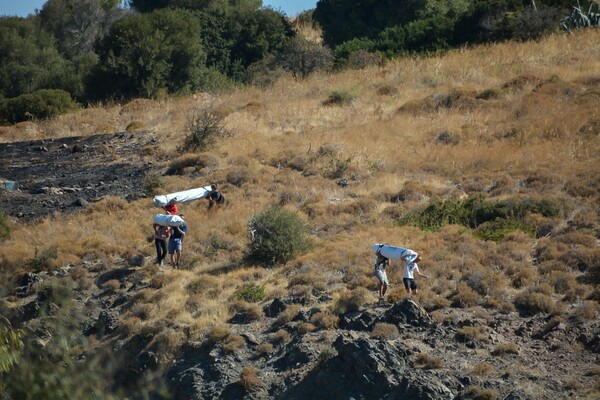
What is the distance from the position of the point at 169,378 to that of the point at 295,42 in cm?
2531

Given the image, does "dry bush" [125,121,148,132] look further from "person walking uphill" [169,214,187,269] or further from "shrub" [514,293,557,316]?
"shrub" [514,293,557,316]

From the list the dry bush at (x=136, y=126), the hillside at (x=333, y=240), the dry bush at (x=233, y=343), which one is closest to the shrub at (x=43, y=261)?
the hillside at (x=333, y=240)

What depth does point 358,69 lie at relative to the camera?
1389 inches

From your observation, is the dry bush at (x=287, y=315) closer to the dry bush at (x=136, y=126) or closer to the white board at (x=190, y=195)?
the white board at (x=190, y=195)

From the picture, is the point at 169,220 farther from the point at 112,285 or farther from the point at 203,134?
the point at 203,134

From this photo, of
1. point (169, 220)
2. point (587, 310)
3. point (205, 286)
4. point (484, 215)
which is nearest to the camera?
point (587, 310)

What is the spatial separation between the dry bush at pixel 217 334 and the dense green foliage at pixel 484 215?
17.4ft

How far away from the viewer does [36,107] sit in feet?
113

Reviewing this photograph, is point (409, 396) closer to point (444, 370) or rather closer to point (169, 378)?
point (444, 370)

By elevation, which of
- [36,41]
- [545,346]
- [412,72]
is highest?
[36,41]

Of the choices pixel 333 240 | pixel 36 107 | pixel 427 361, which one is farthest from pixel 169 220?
pixel 36 107

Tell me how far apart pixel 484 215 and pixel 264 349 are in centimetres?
618

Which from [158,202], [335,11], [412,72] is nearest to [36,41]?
[335,11]

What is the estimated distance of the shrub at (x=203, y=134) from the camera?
2658 cm
